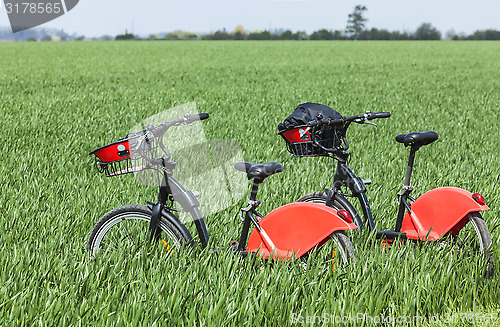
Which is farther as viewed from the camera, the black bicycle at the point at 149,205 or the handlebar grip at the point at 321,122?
the handlebar grip at the point at 321,122

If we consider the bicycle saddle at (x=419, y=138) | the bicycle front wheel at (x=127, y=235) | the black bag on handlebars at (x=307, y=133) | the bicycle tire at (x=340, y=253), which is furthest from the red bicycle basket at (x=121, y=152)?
the bicycle saddle at (x=419, y=138)

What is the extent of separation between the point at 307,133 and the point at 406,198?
38.1 inches

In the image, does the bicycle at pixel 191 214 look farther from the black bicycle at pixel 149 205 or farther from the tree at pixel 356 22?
the tree at pixel 356 22

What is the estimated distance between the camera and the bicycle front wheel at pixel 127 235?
3.38 m

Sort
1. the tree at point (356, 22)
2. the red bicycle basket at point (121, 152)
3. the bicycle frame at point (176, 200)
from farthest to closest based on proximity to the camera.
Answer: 1. the tree at point (356, 22)
2. the bicycle frame at point (176, 200)
3. the red bicycle basket at point (121, 152)

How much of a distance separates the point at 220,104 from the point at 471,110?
607 cm

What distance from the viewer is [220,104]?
12586mm

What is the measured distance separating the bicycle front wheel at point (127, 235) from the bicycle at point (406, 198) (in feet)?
3.44

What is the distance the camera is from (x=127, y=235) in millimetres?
3611

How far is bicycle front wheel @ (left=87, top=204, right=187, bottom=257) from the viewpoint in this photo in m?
3.38

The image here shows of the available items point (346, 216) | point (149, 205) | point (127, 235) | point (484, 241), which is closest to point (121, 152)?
point (149, 205)

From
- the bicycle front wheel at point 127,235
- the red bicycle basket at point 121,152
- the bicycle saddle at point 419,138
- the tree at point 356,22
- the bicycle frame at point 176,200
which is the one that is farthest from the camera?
the tree at point 356,22

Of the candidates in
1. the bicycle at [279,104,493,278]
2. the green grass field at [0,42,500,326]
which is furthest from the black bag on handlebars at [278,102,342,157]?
the green grass field at [0,42,500,326]

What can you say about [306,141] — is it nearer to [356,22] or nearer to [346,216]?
[346,216]
